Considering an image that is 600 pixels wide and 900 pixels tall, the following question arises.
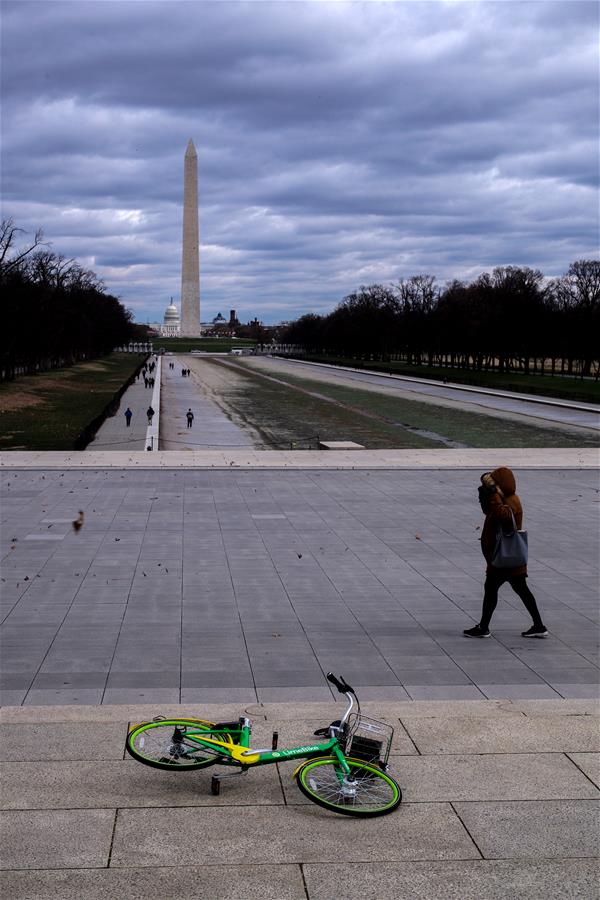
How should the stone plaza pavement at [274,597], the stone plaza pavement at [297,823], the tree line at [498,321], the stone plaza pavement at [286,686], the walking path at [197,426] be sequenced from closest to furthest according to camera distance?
the stone plaza pavement at [297,823] < the stone plaza pavement at [286,686] < the stone plaza pavement at [274,597] < the walking path at [197,426] < the tree line at [498,321]

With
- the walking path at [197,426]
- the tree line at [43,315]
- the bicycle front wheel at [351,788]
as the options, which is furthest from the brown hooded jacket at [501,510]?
the tree line at [43,315]

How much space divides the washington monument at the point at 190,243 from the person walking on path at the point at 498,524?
129 metres

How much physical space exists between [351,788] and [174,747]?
110cm

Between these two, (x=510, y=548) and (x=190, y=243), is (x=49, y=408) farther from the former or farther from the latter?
(x=190, y=243)

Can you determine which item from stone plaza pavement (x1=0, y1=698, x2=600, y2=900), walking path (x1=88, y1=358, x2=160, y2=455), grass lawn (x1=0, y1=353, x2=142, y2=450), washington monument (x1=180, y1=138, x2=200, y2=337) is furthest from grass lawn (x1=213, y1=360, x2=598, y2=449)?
washington monument (x1=180, y1=138, x2=200, y2=337)

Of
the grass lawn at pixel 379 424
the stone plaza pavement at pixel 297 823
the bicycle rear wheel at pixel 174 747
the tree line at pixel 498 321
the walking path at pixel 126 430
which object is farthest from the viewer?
the tree line at pixel 498 321

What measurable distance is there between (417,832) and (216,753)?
1.28m

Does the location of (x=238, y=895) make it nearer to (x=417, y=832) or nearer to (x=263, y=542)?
(x=417, y=832)

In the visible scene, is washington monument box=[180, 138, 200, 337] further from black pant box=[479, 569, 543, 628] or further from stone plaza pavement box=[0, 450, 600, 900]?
black pant box=[479, 569, 543, 628]

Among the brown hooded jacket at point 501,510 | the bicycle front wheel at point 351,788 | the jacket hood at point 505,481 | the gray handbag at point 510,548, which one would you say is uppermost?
the jacket hood at point 505,481

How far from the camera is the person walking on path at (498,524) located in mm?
8883

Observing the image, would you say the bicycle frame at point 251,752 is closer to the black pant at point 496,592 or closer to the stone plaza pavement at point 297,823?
the stone plaza pavement at point 297,823

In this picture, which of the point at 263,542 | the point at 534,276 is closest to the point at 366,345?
the point at 534,276

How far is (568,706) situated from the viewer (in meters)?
7.09
